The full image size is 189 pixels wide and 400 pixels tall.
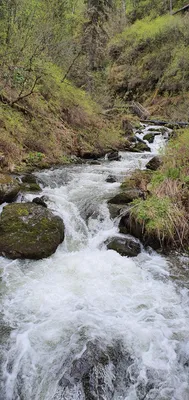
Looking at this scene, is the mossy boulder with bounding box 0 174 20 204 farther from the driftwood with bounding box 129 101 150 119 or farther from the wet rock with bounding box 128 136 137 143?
the driftwood with bounding box 129 101 150 119

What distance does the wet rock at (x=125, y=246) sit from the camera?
5629 millimetres

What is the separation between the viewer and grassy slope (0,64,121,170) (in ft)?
31.4

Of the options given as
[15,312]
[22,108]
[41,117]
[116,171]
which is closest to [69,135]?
[41,117]

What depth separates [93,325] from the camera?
3779mm

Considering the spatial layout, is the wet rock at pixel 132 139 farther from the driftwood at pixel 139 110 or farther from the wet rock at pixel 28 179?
the wet rock at pixel 28 179

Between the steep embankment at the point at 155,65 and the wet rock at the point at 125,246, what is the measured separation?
16099 mm

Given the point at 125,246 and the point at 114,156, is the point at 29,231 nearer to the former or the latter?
the point at 125,246

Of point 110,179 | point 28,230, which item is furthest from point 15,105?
point 28,230

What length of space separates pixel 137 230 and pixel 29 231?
222 centimetres

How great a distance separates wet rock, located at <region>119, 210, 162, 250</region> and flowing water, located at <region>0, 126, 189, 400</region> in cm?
24

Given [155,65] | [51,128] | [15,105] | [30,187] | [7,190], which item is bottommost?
[30,187]

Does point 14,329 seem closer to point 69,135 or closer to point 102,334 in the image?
point 102,334

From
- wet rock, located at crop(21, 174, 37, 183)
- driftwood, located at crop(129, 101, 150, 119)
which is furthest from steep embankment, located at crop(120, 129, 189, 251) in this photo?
driftwood, located at crop(129, 101, 150, 119)

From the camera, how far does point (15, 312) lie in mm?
3941
